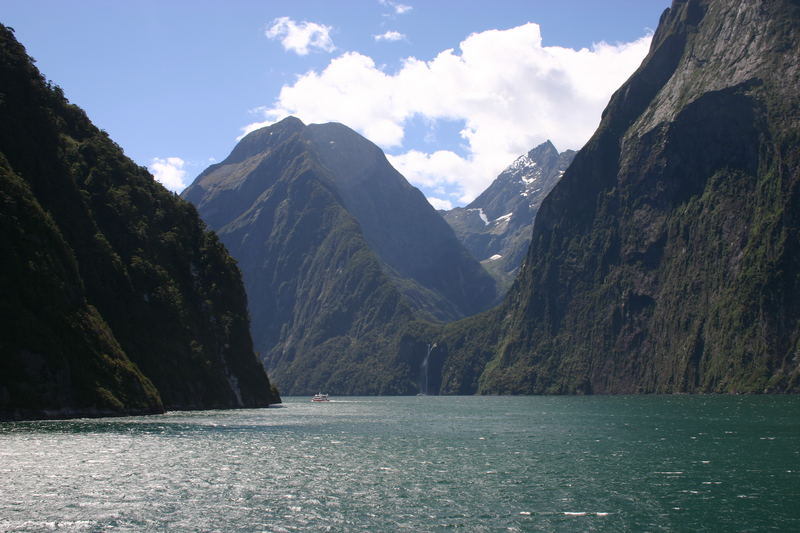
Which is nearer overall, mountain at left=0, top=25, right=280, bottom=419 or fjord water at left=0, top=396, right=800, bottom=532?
fjord water at left=0, top=396, right=800, bottom=532

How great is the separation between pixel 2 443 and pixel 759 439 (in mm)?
81212

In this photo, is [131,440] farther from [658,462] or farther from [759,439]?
[759,439]

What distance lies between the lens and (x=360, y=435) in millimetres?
105312

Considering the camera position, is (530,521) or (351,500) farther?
(351,500)

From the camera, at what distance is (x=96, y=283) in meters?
138

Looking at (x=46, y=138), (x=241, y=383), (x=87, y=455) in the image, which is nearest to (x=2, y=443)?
(x=87, y=455)

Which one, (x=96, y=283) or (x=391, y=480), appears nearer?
(x=391, y=480)

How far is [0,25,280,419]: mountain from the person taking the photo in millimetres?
107250

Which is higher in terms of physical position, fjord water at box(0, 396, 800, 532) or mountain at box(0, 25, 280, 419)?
mountain at box(0, 25, 280, 419)

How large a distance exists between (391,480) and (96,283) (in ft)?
312

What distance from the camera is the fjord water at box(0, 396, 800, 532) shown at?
45781 mm

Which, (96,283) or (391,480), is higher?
(96,283)

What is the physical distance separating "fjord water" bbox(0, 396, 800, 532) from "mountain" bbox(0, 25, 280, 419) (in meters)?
10.7

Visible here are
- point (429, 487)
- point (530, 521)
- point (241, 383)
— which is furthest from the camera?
point (241, 383)
